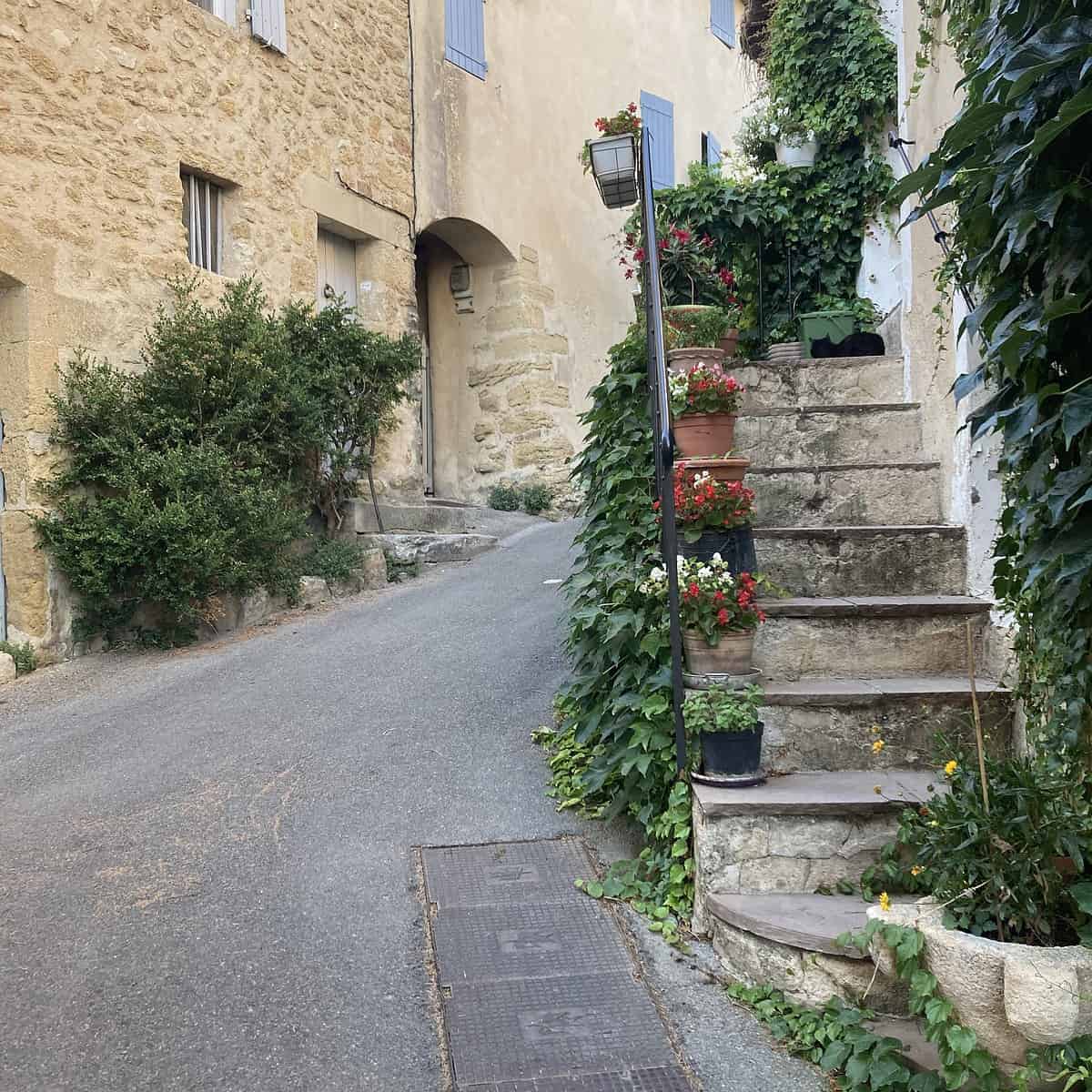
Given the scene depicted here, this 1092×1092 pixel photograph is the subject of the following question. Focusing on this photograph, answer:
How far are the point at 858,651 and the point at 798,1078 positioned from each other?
147 centimetres

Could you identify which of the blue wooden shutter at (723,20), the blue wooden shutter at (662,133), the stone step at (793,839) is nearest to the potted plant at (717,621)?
the stone step at (793,839)

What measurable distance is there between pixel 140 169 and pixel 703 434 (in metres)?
4.81

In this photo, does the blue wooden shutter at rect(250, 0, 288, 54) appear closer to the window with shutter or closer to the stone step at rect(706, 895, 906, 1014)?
the stone step at rect(706, 895, 906, 1014)

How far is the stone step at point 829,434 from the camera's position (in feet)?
13.8

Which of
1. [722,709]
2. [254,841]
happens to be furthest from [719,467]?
[254,841]

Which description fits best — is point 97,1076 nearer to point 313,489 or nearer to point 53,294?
point 53,294

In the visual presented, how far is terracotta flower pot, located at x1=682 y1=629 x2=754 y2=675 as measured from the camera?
113 inches

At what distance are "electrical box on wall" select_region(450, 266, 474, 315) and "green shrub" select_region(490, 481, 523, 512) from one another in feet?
7.05

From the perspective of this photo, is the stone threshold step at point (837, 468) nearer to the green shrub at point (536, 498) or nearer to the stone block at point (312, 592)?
the stone block at point (312, 592)

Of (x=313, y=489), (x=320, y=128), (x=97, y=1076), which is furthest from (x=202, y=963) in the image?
(x=320, y=128)

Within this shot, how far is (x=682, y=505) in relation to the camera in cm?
311

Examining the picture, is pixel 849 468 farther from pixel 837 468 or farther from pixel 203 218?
pixel 203 218

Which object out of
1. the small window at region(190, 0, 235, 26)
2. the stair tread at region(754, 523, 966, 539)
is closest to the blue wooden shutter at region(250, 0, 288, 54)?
the small window at region(190, 0, 235, 26)

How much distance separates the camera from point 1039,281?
6.57 feet
